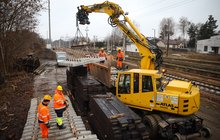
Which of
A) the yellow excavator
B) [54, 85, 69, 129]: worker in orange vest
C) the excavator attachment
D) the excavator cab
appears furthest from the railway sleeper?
the excavator attachment

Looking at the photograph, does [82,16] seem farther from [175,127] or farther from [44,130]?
[175,127]

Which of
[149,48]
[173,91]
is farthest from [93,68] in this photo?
[173,91]

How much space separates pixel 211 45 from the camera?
50562 millimetres

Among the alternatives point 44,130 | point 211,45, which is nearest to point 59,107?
point 44,130

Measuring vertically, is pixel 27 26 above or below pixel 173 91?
above

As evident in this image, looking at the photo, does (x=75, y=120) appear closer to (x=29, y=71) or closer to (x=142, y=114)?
(x=142, y=114)

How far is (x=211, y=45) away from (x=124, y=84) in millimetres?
50378

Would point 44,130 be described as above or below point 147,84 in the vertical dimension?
below

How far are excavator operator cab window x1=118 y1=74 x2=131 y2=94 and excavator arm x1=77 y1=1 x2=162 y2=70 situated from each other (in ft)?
6.64

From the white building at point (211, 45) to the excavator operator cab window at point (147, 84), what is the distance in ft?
156

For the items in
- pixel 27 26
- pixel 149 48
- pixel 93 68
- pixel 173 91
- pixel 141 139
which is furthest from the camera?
pixel 27 26

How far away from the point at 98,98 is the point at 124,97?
1.20 metres

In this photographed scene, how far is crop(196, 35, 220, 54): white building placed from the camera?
48013 mm

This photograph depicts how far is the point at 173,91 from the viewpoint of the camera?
274 inches
